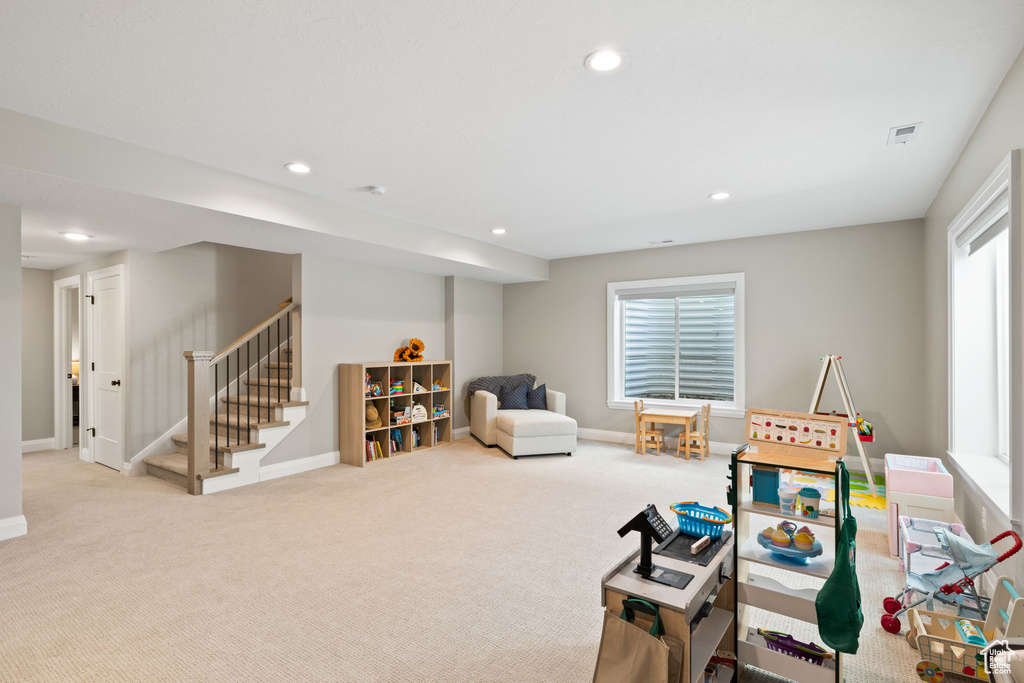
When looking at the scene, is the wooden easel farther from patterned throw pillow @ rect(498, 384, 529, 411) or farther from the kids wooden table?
patterned throw pillow @ rect(498, 384, 529, 411)

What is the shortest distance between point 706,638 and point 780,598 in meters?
0.33

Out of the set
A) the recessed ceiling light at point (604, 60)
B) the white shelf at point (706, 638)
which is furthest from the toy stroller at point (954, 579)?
the recessed ceiling light at point (604, 60)

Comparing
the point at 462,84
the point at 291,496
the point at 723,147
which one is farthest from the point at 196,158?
the point at 723,147

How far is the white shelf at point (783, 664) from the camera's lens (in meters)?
1.75

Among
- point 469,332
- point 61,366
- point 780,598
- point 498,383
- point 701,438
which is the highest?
point 469,332

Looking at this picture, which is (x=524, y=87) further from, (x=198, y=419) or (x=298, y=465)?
(x=298, y=465)

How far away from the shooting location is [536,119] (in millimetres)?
2707

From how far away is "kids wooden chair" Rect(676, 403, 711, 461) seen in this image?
217 inches

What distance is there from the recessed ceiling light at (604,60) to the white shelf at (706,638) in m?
2.16

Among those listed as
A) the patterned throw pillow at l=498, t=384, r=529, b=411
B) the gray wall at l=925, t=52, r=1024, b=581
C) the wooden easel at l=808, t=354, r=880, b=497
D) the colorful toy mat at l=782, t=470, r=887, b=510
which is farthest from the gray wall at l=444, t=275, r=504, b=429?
the gray wall at l=925, t=52, r=1024, b=581

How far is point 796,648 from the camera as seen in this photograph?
187cm

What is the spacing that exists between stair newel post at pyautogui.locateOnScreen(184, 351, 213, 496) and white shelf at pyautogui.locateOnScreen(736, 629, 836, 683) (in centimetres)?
419

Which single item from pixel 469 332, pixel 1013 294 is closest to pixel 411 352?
pixel 469 332

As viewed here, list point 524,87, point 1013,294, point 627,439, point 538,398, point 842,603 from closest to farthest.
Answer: point 842,603 < point 1013,294 < point 524,87 < point 627,439 < point 538,398
